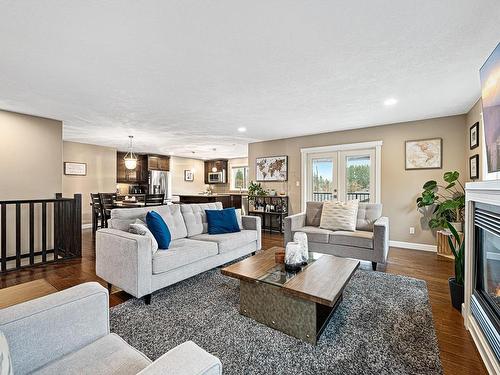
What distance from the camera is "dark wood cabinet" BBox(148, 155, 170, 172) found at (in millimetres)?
8491

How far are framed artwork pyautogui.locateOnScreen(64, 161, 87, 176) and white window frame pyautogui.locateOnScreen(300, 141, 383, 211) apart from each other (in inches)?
226

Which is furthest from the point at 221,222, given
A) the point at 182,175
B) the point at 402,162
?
the point at 182,175

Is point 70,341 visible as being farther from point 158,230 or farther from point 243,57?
point 243,57

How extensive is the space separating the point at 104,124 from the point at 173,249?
336cm

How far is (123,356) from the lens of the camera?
1.00 meters

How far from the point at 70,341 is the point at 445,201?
197 inches

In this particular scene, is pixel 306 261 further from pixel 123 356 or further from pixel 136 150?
pixel 136 150

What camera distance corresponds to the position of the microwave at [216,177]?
988 centimetres

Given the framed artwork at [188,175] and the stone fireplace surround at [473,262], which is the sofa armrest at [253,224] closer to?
the stone fireplace surround at [473,262]

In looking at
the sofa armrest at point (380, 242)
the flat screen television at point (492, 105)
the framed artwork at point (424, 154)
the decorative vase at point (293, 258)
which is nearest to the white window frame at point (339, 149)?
the framed artwork at point (424, 154)

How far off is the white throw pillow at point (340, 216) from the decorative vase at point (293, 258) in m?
1.74

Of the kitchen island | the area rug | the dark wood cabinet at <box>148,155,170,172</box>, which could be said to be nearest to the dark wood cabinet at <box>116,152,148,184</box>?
the dark wood cabinet at <box>148,155,170,172</box>

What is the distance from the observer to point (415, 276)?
3.12m

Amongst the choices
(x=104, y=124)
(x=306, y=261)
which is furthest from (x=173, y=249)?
(x=104, y=124)
